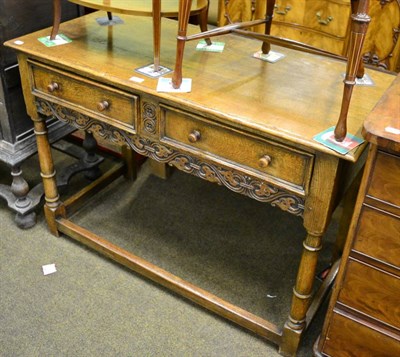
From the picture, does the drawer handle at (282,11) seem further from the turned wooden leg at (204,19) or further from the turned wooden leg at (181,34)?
the turned wooden leg at (181,34)

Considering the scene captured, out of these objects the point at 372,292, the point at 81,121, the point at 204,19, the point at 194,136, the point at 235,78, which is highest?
the point at 204,19

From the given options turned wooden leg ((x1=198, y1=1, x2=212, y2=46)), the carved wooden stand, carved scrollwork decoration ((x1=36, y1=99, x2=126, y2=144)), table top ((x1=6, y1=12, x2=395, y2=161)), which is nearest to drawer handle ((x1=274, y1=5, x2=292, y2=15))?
table top ((x1=6, y1=12, x2=395, y2=161))

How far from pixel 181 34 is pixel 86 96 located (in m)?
0.44

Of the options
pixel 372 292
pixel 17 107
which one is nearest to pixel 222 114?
pixel 372 292

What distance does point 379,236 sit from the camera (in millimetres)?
1307

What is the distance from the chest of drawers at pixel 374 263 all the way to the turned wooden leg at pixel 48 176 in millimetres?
1221

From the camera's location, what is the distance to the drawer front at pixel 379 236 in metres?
1.27

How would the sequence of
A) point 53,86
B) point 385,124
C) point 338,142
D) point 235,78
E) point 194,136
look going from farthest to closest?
1. point 53,86
2. point 235,78
3. point 194,136
4. point 338,142
5. point 385,124

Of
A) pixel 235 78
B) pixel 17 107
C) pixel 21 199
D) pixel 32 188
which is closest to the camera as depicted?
pixel 235 78

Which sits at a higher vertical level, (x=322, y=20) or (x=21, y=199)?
(x=322, y=20)

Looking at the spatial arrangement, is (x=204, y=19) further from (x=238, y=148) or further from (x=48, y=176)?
(x=48, y=176)

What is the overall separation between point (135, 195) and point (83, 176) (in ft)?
1.08

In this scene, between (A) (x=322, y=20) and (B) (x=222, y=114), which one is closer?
(B) (x=222, y=114)

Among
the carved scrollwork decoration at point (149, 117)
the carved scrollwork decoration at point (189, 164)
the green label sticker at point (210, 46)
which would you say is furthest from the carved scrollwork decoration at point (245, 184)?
the green label sticker at point (210, 46)
